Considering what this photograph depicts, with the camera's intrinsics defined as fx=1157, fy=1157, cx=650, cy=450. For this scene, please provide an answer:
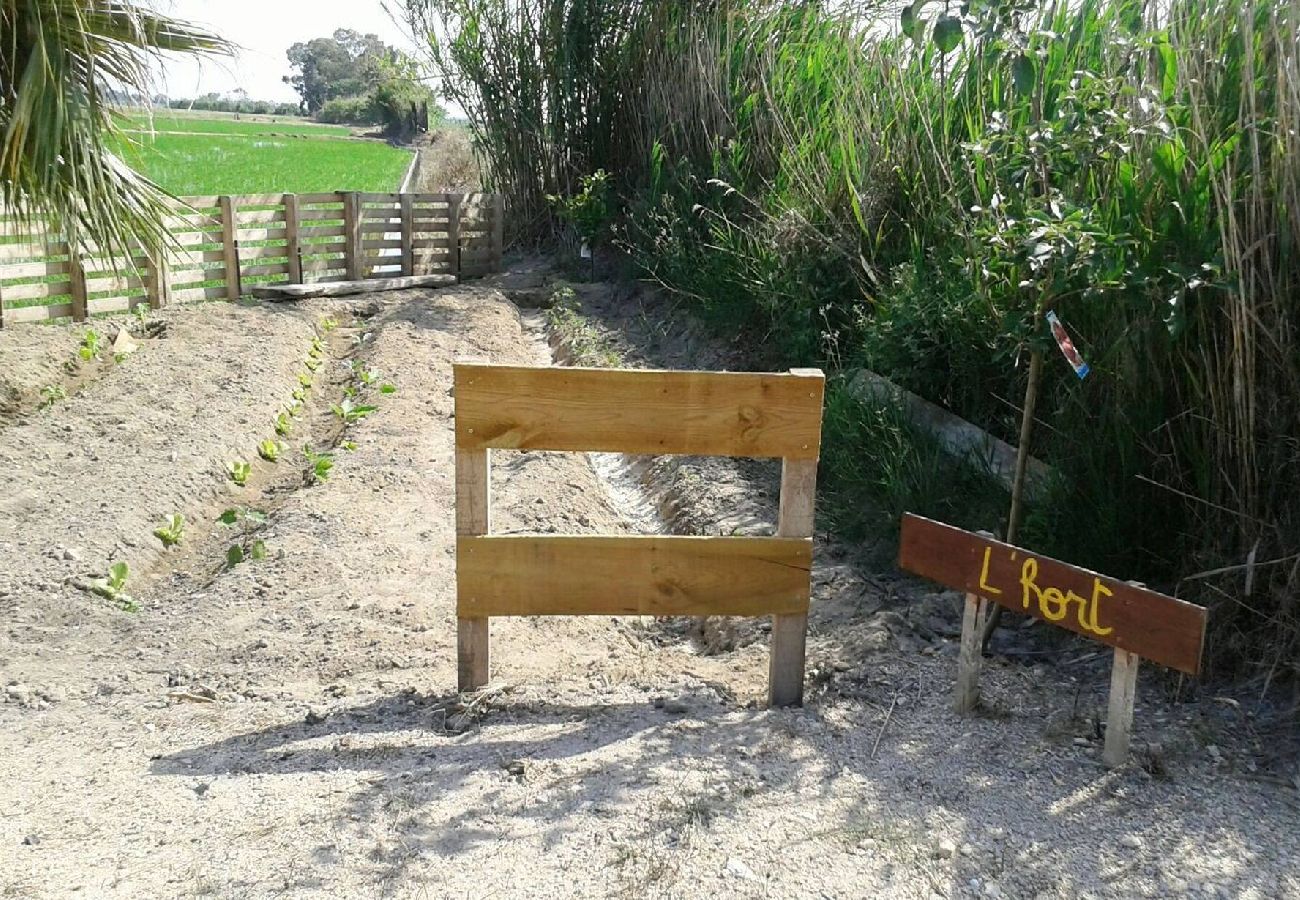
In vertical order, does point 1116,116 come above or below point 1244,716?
above

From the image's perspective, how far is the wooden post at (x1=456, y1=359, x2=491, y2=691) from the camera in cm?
380

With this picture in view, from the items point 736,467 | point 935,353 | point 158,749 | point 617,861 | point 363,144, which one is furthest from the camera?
point 363,144

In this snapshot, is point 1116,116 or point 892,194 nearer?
point 1116,116

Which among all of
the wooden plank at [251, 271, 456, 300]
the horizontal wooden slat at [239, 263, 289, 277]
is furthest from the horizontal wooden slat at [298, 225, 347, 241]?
the wooden plank at [251, 271, 456, 300]

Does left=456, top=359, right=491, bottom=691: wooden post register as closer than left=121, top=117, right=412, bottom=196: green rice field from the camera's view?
Yes

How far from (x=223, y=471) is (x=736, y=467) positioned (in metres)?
3.32

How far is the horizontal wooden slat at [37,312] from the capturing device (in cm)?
1028

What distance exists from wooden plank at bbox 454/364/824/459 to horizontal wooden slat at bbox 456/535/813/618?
12.9 inches

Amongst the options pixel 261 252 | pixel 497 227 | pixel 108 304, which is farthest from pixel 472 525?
pixel 497 227

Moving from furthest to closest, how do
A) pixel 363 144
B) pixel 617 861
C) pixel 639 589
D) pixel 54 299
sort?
pixel 363 144 → pixel 54 299 → pixel 639 589 → pixel 617 861

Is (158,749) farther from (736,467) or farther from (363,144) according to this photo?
(363,144)

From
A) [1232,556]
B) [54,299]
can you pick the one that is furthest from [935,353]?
[54,299]

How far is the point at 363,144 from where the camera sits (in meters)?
50.9

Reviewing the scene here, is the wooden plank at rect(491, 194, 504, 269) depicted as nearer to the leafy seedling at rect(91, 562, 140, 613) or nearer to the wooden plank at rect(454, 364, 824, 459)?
the leafy seedling at rect(91, 562, 140, 613)
